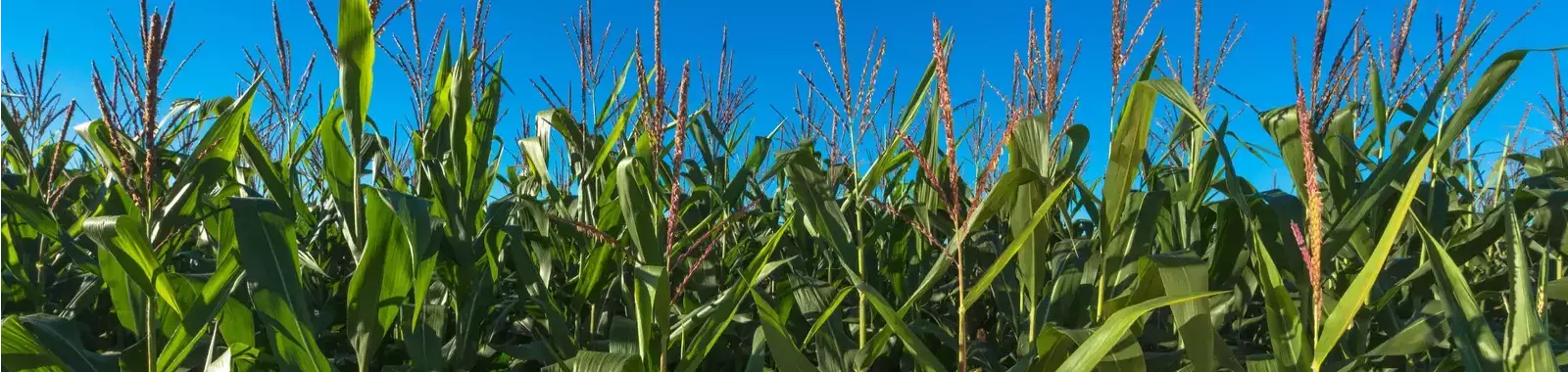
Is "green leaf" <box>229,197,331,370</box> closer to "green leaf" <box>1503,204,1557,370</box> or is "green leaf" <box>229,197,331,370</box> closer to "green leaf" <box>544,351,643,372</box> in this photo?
"green leaf" <box>544,351,643,372</box>

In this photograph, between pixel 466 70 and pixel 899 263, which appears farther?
pixel 899 263

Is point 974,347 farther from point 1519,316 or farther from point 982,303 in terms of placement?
point 1519,316

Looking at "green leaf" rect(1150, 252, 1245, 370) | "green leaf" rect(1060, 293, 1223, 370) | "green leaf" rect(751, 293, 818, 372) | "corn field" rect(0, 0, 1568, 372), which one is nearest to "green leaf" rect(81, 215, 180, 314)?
"corn field" rect(0, 0, 1568, 372)

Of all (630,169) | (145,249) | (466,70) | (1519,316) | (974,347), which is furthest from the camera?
(974,347)

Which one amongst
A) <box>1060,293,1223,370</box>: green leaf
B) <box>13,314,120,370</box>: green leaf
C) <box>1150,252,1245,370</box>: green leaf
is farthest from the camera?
<box>13,314,120,370</box>: green leaf

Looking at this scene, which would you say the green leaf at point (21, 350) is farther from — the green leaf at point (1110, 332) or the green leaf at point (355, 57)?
the green leaf at point (1110, 332)

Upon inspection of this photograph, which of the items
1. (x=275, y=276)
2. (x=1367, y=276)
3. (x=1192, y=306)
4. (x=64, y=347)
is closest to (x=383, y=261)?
(x=275, y=276)

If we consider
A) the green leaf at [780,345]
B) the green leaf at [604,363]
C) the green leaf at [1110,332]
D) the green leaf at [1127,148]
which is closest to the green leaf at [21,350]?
the green leaf at [604,363]

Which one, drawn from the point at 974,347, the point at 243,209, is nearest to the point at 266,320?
the point at 243,209

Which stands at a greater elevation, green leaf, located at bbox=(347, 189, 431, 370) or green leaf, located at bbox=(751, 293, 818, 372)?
green leaf, located at bbox=(347, 189, 431, 370)

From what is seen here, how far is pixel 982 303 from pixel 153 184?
1787 mm

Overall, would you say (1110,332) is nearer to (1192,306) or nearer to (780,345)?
(1192,306)

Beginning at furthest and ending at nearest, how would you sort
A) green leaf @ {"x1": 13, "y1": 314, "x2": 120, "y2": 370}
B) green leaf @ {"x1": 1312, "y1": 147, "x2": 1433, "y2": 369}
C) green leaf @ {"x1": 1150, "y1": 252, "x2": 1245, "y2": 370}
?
green leaf @ {"x1": 13, "y1": 314, "x2": 120, "y2": 370}, green leaf @ {"x1": 1150, "y1": 252, "x2": 1245, "y2": 370}, green leaf @ {"x1": 1312, "y1": 147, "x2": 1433, "y2": 369}

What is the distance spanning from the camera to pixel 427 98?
1616mm
